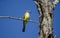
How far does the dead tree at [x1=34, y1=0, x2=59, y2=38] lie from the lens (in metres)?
2.99

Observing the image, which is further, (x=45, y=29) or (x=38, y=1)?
(x=38, y=1)

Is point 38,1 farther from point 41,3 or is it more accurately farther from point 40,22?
point 40,22

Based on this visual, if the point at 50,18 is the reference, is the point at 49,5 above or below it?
above

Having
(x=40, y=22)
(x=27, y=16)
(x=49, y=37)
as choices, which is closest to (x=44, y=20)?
(x=40, y=22)

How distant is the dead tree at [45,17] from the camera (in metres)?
2.99

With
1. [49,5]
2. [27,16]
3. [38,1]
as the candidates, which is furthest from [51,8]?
[27,16]

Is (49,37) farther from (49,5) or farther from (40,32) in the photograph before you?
(49,5)

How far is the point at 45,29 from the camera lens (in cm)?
298

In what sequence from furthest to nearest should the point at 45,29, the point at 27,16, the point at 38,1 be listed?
the point at 27,16 < the point at 38,1 < the point at 45,29

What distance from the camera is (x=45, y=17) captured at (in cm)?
308

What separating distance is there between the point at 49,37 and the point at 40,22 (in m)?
0.30

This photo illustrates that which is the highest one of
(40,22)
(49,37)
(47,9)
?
(47,9)

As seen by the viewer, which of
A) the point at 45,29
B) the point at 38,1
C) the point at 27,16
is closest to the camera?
the point at 45,29

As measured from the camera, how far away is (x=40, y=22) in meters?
3.12
